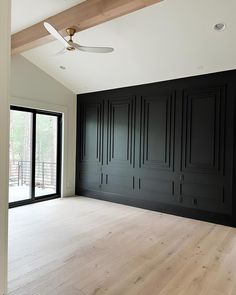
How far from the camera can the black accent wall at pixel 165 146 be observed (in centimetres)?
423

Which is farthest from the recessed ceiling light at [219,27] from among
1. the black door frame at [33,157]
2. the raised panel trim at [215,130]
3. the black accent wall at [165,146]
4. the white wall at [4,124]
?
the black door frame at [33,157]

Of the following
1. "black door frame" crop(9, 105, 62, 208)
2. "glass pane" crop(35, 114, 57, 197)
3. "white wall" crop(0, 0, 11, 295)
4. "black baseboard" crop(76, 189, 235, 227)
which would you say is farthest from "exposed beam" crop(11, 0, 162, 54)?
"black baseboard" crop(76, 189, 235, 227)

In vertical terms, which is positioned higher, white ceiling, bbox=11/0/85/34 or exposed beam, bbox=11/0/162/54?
white ceiling, bbox=11/0/85/34

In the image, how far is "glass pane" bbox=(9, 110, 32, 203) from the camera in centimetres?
504

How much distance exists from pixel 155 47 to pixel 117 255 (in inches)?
129

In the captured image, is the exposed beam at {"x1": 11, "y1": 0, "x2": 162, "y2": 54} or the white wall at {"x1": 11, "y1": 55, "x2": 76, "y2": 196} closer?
the exposed beam at {"x1": 11, "y1": 0, "x2": 162, "y2": 54}

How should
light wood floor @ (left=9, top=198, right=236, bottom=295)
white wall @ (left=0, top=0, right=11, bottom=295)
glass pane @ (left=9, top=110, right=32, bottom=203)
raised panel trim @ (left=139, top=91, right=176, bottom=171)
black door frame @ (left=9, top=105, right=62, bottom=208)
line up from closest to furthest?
white wall @ (left=0, top=0, right=11, bottom=295) → light wood floor @ (left=9, top=198, right=236, bottom=295) → raised panel trim @ (left=139, top=91, right=176, bottom=171) → glass pane @ (left=9, top=110, right=32, bottom=203) → black door frame @ (left=9, top=105, right=62, bottom=208)

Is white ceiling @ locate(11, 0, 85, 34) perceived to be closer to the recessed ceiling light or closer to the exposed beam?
the exposed beam

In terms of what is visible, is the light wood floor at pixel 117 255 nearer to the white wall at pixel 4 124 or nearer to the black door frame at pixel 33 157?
the black door frame at pixel 33 157

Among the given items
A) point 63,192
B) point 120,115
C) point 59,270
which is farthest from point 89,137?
point 59,270

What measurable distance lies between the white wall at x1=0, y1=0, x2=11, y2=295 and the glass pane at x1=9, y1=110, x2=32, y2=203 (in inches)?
183

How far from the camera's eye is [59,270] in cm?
258

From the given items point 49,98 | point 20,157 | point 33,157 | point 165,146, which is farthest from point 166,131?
point 20,157

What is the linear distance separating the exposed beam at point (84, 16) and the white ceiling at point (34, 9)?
62 millimetres
